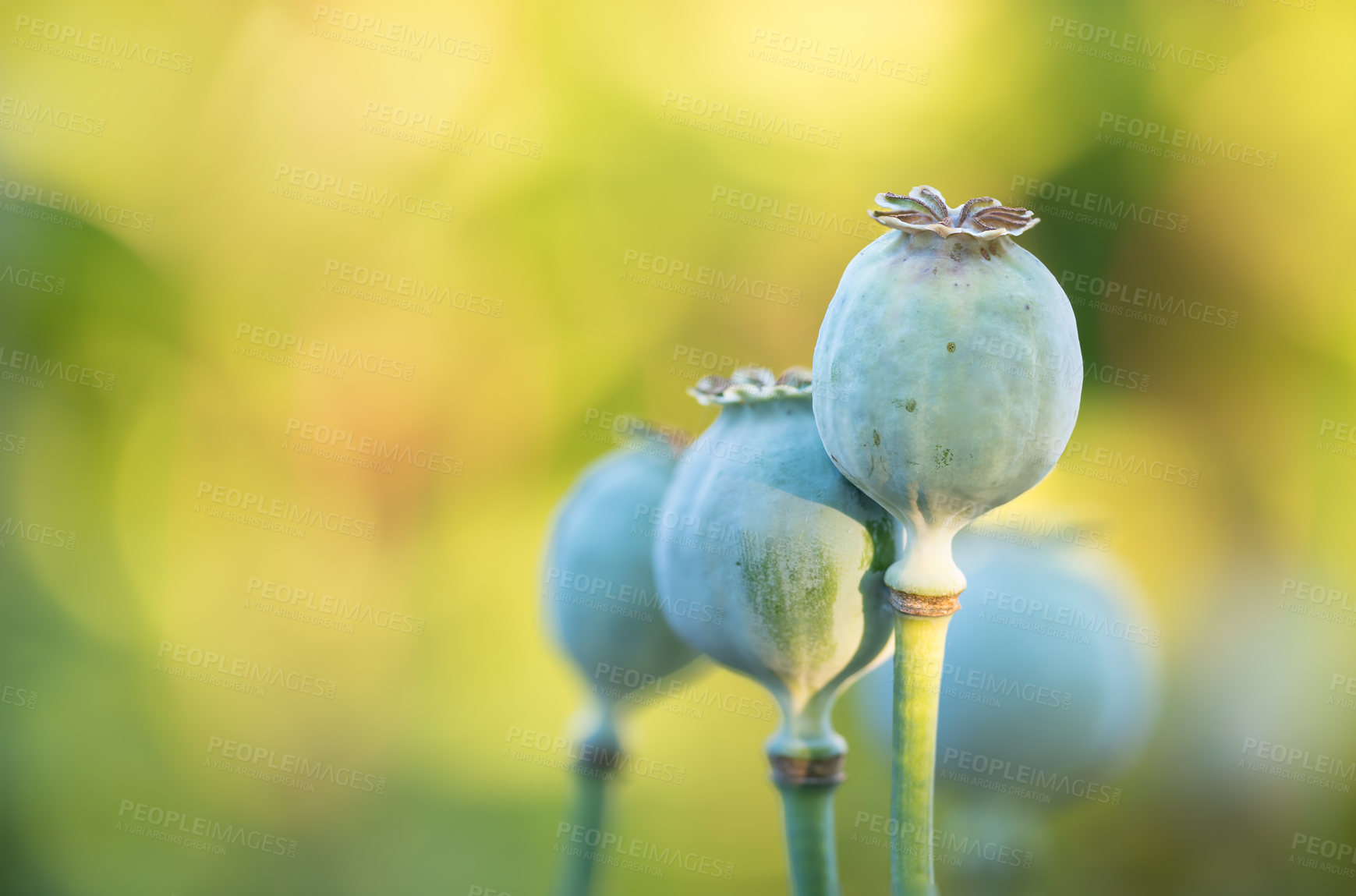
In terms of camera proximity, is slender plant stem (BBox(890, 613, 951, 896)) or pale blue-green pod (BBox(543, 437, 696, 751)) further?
pale blue-green pod (BBox(543, 437, 696, 751))

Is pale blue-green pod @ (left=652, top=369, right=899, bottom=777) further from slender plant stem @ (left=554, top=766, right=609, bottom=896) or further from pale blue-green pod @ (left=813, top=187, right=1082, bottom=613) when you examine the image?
slender plant stem @ (left=554, top=766, right=609, bottom=896)

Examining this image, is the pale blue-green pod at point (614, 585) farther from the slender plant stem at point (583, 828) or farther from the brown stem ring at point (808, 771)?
the brown stem ring at point (808, 771)

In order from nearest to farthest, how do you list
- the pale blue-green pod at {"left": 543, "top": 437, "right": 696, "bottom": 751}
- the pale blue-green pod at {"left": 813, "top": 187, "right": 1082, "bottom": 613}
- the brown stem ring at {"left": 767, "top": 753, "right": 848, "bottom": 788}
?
1. the pale blue-green pod at {"left": 813, "top": 187, "right": 1082, "bottom": 613}
2. the brown stem ring at {"left": 767, "top": 753, "right": 848, "bottom": 788}
3. the pale blue-green pod at {"left": 543, "top": 437, "right": 696, "bottom": 751}

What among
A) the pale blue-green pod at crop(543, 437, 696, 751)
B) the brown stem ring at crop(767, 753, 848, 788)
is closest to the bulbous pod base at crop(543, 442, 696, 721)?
the pale blue-green pod at crop(543, 437, 696, 751)

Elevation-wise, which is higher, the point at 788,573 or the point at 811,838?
the point at 788,573

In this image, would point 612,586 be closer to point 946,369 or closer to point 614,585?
point 614,585

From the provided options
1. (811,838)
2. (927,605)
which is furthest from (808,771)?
(927,605)

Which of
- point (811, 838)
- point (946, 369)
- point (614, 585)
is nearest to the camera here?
point (946, 369)

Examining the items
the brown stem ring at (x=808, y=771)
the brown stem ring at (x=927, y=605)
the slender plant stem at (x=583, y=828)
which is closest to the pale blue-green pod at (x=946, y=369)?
the brown stem ring at (x=927, y=605)

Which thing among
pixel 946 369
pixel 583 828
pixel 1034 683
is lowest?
pixel 583 828
